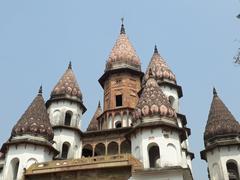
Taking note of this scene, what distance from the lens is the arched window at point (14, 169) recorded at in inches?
921

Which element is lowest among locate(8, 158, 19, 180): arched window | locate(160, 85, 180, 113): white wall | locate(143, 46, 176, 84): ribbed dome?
locate(8, 158, 19, 180): arched window

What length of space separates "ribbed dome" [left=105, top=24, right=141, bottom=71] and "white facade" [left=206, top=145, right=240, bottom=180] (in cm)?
1294

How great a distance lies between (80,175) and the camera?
2169cm

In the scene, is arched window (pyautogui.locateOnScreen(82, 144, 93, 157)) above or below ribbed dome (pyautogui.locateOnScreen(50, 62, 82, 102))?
below

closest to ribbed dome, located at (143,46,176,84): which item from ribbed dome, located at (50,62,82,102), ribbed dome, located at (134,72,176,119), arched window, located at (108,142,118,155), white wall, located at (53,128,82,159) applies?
ribbed dome, located at (50,62,82,102)

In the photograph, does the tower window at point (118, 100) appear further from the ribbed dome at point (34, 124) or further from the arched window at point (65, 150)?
the ribbed dome at point (34, 124)

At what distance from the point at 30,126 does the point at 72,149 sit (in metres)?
5.32

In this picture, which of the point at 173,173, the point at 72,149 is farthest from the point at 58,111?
the point at 173,173

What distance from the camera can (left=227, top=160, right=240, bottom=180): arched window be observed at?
24844 mm

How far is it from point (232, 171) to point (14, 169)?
14179 mm

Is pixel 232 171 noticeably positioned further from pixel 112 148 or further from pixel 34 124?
pixel 34 124

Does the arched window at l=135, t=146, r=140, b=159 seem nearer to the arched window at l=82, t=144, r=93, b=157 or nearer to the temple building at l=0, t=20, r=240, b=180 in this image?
the temple building at l=0, t=20, r=240, b=180

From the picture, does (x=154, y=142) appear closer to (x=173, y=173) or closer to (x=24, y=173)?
(x=173, y=173)

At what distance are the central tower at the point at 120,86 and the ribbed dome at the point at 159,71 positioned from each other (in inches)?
63.4
